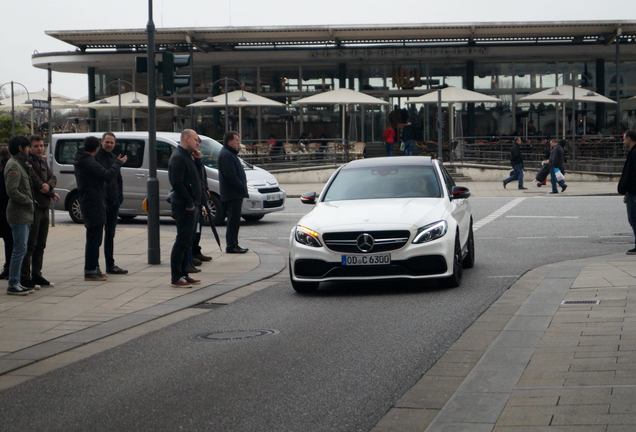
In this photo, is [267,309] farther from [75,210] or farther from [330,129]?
[330,129]

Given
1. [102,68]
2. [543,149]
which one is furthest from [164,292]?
[102,68]

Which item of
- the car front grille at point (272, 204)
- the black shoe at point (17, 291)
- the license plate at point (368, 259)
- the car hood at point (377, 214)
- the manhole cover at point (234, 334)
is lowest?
the manhole cover at point (234, 334)

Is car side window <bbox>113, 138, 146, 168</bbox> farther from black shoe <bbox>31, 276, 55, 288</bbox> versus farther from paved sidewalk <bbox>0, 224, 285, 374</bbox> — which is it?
black shoe <bbox>31, 276, 55, 288</bbox>

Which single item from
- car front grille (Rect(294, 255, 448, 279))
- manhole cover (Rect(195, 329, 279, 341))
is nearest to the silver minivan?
car front grille (Rect(294, 255, 448, 279))

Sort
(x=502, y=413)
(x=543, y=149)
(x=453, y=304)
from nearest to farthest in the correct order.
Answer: (x=502, y=413) → (x=453, y=304) → (x=543, y=149)

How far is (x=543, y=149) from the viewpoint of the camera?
143 feet

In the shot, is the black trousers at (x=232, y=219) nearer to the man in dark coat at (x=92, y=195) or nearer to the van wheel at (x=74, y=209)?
the man in dark coat at (x=92, y=195)

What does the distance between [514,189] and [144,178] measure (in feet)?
53.4

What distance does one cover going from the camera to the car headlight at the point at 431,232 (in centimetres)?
1345

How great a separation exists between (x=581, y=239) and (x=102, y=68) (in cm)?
3895

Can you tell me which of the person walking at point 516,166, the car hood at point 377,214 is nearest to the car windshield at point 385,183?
the car hood at point 377,214

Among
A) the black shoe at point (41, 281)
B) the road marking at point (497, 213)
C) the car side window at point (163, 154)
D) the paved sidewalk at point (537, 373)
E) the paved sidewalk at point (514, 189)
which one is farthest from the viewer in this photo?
the paved sidewalk at point (514, 189)

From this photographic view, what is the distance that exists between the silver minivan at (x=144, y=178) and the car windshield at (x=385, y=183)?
884 cm

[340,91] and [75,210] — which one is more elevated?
[340,91]
